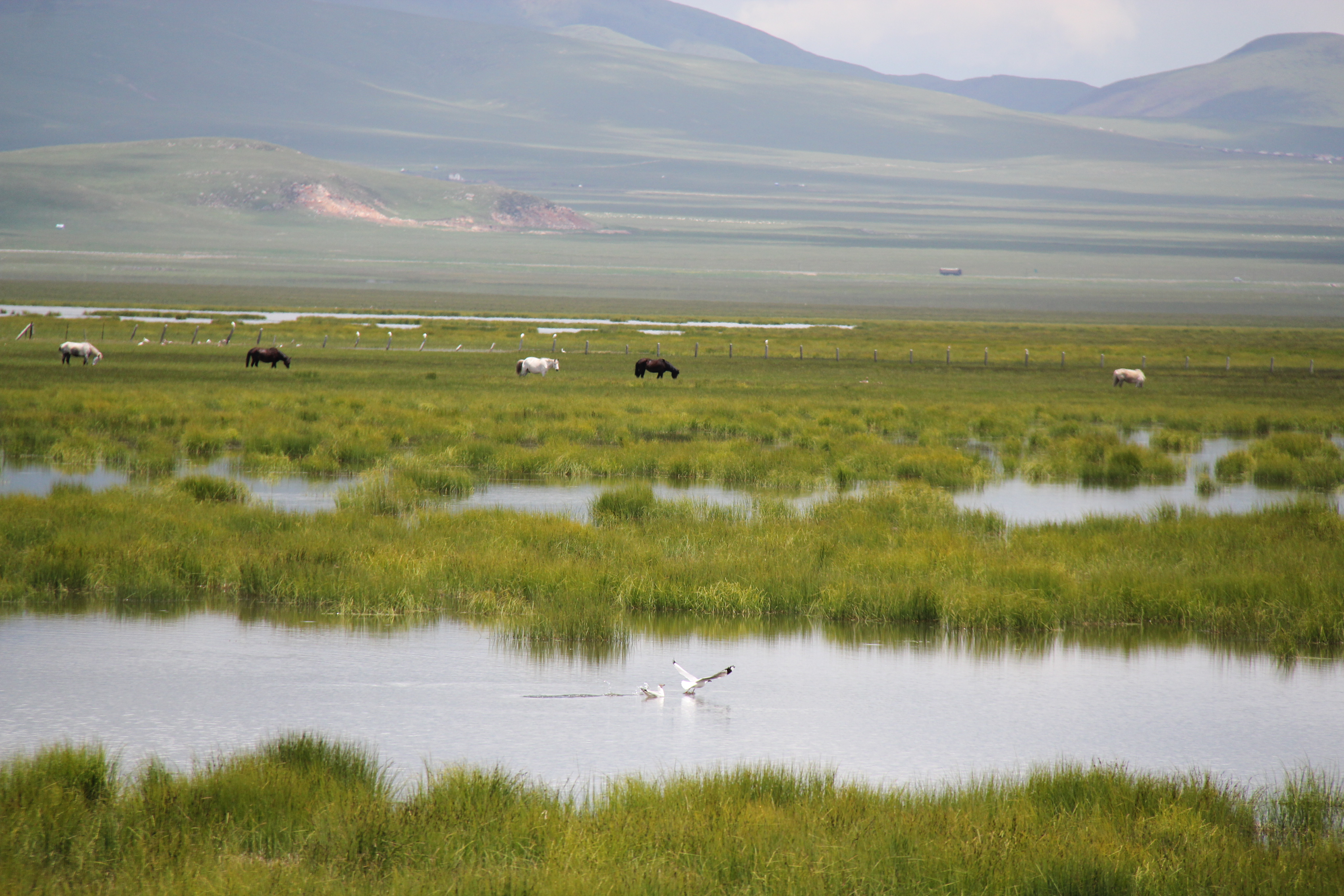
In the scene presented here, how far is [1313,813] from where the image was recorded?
9.13 meters

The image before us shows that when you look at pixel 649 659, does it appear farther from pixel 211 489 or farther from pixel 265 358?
pixel 265 358

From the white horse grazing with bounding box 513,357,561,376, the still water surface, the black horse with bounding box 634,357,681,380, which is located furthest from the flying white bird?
the black horse with bounding box 634,357,681,380

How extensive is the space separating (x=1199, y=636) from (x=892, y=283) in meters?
160

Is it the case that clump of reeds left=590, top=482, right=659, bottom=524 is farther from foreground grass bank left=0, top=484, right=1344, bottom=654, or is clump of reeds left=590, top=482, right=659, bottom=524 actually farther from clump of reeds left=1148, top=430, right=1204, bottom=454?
clump of reeds left=1148, top=430, right=1204, bottom=454

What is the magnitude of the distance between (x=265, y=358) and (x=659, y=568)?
35.7 meters

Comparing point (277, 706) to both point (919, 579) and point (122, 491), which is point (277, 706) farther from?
point (122, 491)

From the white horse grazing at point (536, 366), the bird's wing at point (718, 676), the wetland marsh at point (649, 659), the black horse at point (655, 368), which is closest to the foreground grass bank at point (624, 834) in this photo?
the wetland marsh at point (649, 659)

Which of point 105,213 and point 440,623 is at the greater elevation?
point 105,213

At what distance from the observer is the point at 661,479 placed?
2738cm

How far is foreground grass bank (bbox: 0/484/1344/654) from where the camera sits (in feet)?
51.1

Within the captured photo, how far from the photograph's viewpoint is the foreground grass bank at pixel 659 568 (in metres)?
15.6

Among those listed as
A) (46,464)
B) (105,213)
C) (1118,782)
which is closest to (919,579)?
(1118,782)

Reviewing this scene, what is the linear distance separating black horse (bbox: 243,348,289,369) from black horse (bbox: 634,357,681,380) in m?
12.5

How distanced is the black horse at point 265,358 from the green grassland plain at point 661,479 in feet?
2.38
